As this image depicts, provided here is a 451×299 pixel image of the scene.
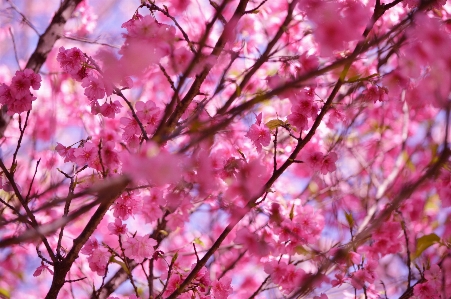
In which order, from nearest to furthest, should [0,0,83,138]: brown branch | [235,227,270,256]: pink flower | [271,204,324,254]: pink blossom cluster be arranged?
[235,227,270,256]: pink flower
[271,204,324,254]: pink blossom cluster
[0,0,83,138]: brown branch

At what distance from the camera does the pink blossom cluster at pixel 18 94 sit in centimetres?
232

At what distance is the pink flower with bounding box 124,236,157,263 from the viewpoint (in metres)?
2.40

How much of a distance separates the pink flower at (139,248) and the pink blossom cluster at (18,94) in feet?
2.93

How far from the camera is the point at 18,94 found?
7.58 ft

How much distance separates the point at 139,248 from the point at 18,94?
1.03 m

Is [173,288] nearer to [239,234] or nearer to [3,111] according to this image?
[239,234]

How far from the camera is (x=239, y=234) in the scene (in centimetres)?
252

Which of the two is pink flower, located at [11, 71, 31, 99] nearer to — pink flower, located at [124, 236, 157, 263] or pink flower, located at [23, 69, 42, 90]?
pink flower, located at [23, 69, 42, 90]

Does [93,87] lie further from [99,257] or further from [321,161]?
[321,161]

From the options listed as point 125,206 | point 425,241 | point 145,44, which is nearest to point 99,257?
point 125,206

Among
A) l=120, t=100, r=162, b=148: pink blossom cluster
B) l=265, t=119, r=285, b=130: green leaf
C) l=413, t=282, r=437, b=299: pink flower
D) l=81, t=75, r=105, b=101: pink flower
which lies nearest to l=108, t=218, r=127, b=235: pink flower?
l=120, t=100, r=162, b=148: pink blossom cluster

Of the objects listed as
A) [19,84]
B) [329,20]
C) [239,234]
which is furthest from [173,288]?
[329,20]

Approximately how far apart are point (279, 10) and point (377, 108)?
1.49 m

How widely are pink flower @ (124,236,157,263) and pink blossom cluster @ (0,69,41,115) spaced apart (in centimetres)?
89
